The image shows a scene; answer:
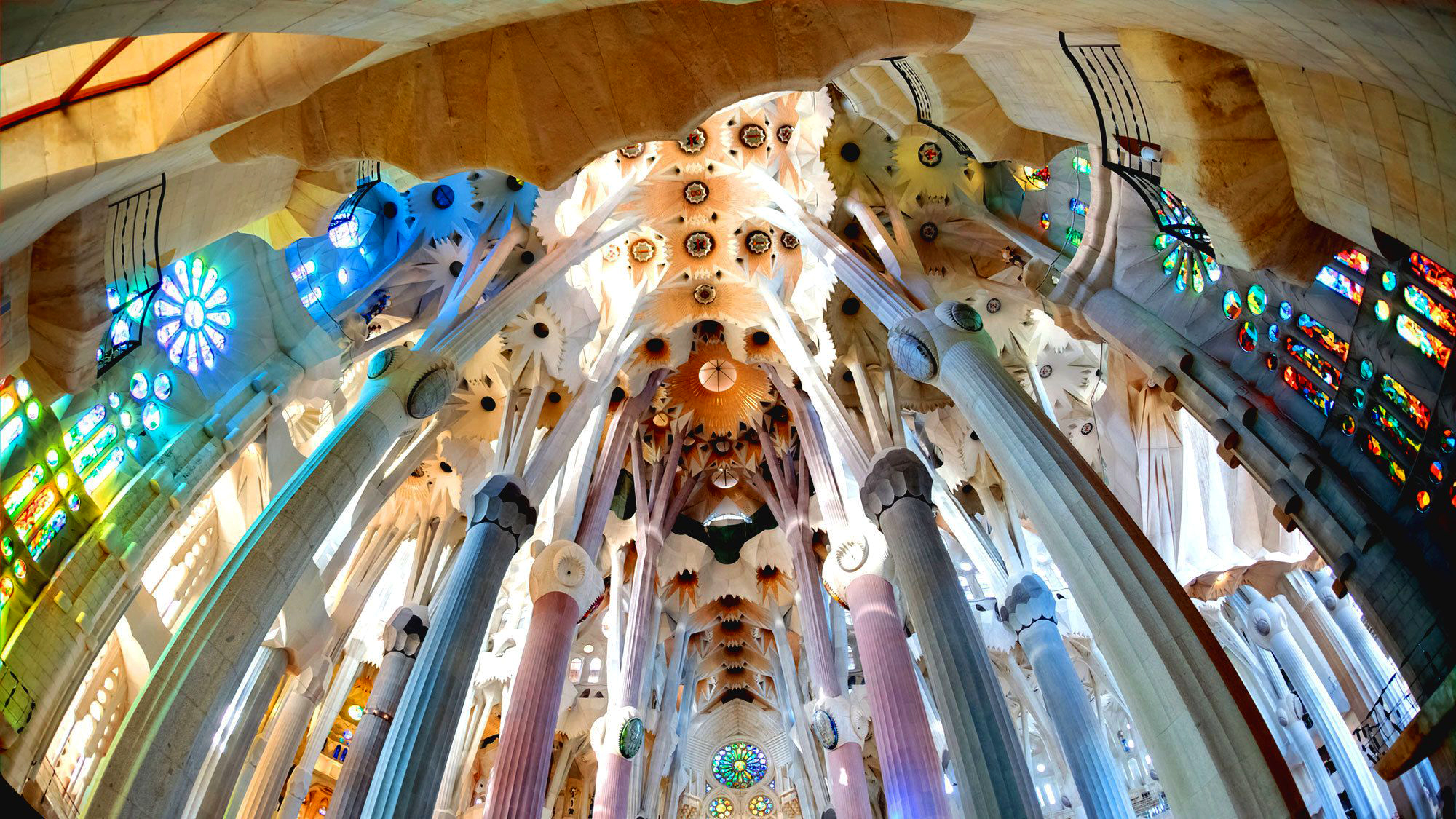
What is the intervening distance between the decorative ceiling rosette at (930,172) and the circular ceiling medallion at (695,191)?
4.15 metres

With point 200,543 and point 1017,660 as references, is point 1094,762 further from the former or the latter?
point 200,543

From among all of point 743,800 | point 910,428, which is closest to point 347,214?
point 910,428

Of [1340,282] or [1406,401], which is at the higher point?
[1340,282]

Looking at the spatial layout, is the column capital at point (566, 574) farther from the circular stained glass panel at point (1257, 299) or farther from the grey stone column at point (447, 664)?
the circular stained glass panel at point (1257, 299)

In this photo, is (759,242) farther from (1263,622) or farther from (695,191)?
(1263,622)

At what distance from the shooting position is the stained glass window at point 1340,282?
5.62 m

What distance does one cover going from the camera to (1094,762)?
9.49 meters

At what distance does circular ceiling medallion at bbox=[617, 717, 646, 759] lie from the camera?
13.7m

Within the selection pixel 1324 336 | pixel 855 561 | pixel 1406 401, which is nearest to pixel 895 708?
pixel 855 561

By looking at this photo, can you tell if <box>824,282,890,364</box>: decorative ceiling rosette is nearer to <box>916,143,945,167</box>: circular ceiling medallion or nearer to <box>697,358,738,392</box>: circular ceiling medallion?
<box>916,143,945,167</box>: circular ceiling medallion

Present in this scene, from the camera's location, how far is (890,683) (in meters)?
10.7

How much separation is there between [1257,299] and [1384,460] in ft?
6.22

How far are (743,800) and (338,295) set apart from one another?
2054cm

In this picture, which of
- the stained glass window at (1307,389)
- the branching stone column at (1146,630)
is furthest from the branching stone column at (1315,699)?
the branching stone column at (1146,630)
